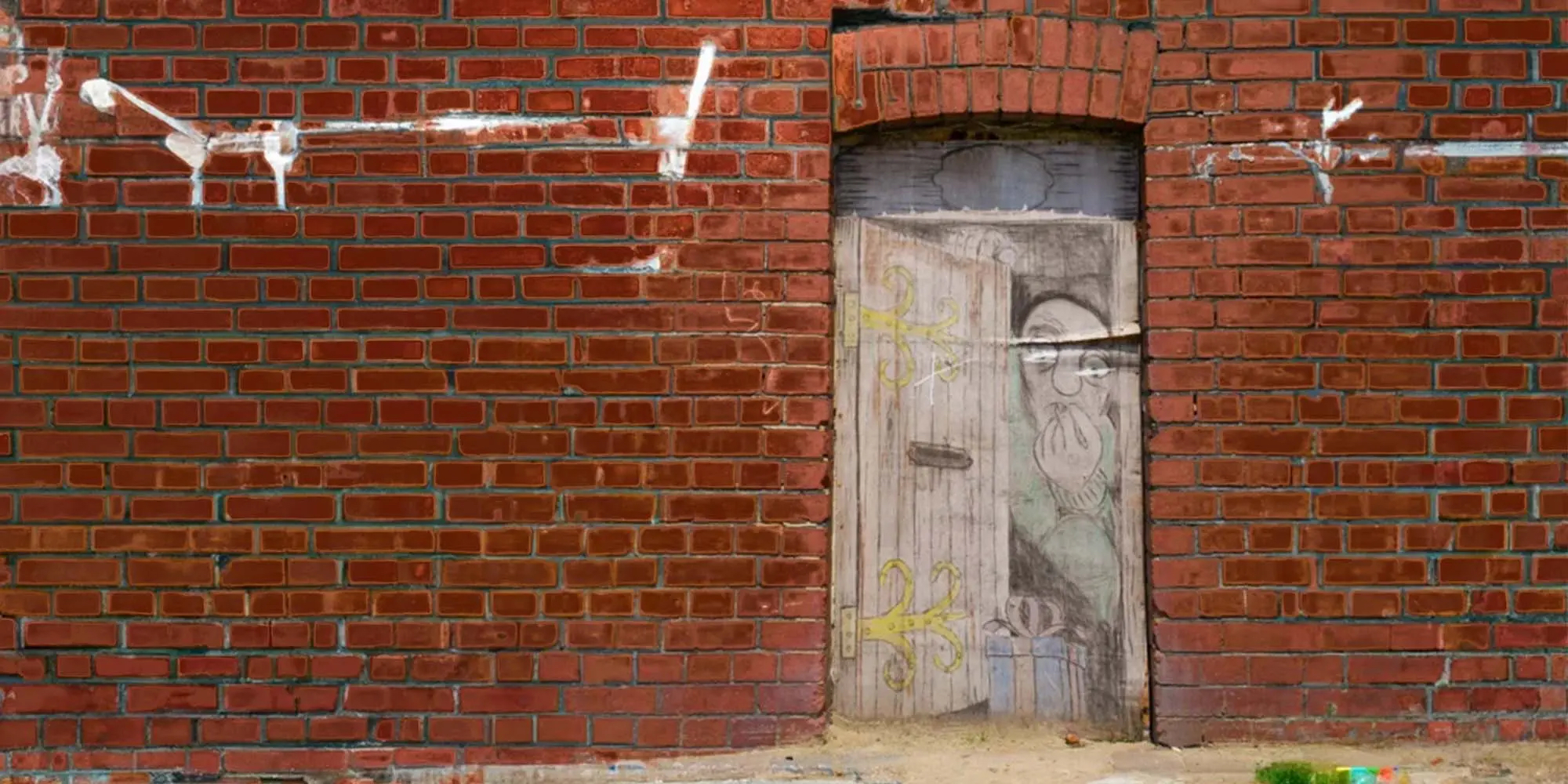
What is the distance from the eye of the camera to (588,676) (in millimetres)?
4066

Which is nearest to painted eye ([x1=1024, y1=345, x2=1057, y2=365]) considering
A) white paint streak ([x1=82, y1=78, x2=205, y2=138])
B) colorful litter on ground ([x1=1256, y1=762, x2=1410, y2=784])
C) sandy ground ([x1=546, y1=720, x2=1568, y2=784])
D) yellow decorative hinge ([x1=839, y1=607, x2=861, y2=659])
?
yellow decorative hinge ([x1=839, y1=607, x2=861, y2=659])

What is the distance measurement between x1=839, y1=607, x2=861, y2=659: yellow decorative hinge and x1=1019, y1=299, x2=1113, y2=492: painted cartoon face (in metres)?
0.76

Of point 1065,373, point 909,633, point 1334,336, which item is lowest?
point 909,633

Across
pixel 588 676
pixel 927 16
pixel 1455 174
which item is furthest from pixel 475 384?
pixel 1455 174

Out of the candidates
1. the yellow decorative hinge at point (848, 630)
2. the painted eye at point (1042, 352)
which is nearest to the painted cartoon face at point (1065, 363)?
the painted eye at point (1042, 352)

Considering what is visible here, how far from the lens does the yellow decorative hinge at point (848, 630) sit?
14.0ft

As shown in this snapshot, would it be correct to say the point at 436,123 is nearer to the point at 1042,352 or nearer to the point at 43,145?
the point at 43,145

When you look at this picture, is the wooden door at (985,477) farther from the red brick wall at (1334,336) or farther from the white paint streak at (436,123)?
the white paint streak at (436,123)

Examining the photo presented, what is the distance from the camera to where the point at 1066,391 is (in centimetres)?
429

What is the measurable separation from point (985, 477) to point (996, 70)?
1257 mm

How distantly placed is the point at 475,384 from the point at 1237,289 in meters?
2.31

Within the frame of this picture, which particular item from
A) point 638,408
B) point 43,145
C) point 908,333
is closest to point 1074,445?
point 908,333

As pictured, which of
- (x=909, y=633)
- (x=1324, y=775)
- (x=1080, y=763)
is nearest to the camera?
(x=1324, y=775)

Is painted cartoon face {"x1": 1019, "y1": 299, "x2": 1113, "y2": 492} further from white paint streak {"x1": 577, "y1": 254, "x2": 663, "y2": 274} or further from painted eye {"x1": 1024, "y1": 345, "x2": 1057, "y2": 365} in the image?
white paint streak {"x1": 577, "y1": 254, "x2": 663, "y2": 274}
